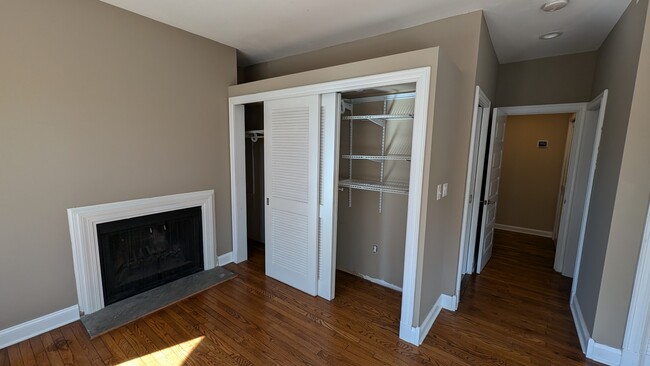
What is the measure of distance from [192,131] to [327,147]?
1513 millimetres

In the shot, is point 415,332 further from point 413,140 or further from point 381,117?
point 381,117

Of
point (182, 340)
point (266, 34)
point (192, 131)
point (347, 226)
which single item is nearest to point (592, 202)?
point (347, 226)

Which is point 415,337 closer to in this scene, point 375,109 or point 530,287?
point 530,287

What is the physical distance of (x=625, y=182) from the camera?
1.81m

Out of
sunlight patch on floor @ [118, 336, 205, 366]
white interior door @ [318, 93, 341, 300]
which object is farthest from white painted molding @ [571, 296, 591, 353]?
sunlight patch on floor @ [118, 336, 205, 366]

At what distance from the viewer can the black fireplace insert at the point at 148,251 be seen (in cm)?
Answer: 249

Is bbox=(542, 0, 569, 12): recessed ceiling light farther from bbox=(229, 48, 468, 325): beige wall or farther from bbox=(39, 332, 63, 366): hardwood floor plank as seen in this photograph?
bbox=(39, 332, 63, 366): hardwood floor plank

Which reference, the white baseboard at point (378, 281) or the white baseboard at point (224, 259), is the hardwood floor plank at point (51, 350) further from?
the white baseboard at point (378, 281)

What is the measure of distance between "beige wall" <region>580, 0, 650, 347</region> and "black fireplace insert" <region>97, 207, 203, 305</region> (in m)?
3.59

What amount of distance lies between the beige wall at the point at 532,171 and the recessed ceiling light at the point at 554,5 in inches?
131

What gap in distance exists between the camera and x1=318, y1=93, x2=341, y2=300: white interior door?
246 cm

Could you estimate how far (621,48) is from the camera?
7.02 ft

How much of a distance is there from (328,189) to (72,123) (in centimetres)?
213

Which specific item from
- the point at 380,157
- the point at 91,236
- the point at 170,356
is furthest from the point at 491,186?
the point at 91,236
